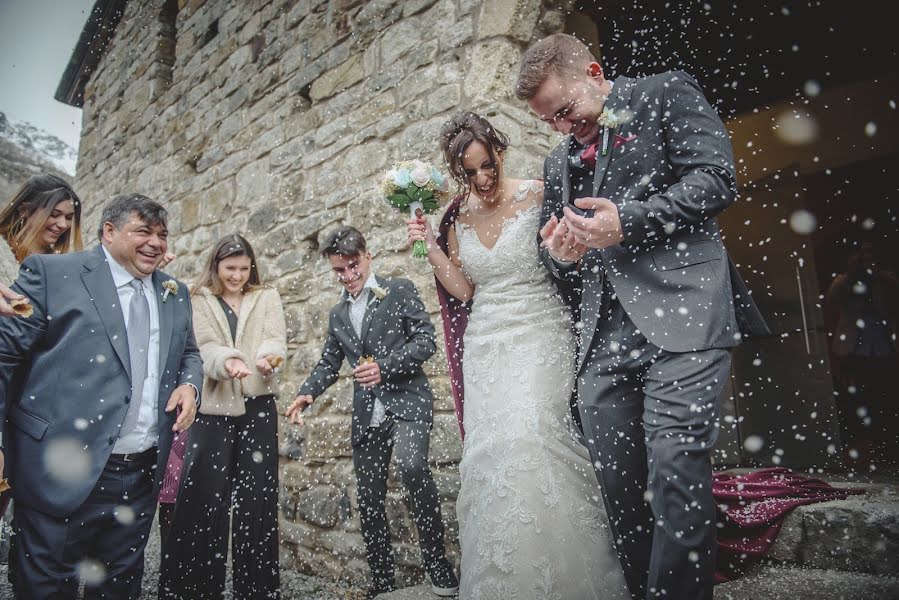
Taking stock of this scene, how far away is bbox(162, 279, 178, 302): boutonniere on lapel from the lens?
2852 millimetres

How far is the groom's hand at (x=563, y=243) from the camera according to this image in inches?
76.7

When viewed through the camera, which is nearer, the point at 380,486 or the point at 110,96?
the point at 380,486

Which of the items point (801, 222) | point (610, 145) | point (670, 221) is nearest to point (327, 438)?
point (610, 145)

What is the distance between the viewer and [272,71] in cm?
552

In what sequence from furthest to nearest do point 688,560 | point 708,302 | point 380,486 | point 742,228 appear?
point 742,228 < point 380,486 < point 708,302 < point 688,560

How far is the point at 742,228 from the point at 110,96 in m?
8.71

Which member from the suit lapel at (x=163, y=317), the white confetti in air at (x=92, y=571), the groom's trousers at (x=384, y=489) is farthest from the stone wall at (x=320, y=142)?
the white confetti in air at (x=92, y=571)

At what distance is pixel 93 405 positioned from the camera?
2.39 meters

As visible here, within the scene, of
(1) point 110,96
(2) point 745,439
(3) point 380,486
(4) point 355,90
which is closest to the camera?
(3) point 380,486

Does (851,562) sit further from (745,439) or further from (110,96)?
(110,96)

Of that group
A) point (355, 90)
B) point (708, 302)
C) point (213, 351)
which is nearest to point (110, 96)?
point (355, 90)

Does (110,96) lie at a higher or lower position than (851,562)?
higher

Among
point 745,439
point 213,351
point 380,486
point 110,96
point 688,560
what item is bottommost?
point 745,439

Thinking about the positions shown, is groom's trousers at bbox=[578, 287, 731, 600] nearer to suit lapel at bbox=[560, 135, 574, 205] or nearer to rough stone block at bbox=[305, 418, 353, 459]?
suit lapel at bbox=[560, 135, 574, 205]
